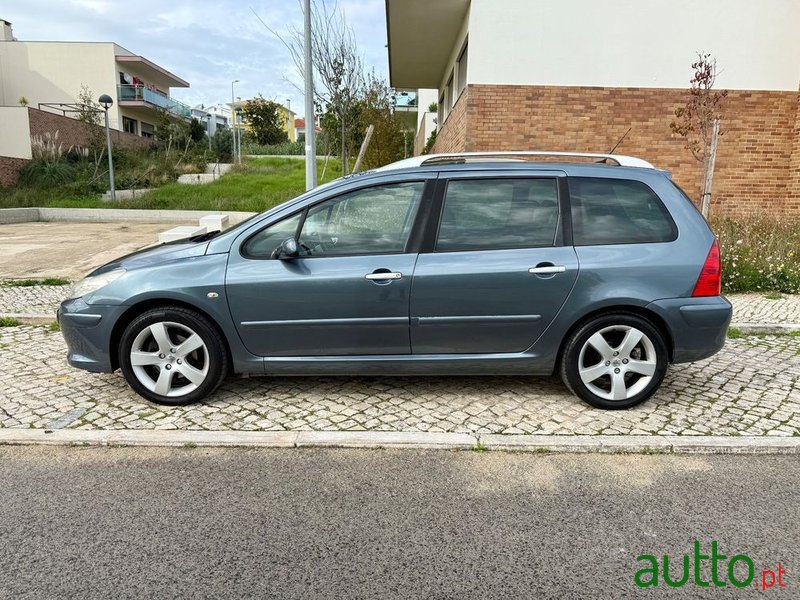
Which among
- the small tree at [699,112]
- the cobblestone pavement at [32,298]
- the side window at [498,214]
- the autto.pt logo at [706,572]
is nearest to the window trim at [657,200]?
the side window at [498,214]

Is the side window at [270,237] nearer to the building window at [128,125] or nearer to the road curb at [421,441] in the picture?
the road curb at [421,441]

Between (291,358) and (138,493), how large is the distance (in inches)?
52.0

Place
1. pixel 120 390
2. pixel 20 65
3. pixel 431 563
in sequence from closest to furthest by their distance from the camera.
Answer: pixel 431 563
pixel 120 390
pixel 20 65

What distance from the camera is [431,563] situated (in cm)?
246

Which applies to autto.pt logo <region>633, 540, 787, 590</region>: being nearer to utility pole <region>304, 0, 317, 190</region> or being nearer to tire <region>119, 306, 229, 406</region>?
tire <region>119, 306, 229, 406</region>

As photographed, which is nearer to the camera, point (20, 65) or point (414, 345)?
point (414, 345)

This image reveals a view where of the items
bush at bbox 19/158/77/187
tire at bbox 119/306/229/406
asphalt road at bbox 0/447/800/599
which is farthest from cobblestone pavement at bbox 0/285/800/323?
bush at bbox 19/158/77/187

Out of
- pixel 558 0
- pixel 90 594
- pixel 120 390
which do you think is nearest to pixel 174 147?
pixel 558 0

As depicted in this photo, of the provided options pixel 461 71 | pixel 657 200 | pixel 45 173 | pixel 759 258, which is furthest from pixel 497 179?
pixel 45 173

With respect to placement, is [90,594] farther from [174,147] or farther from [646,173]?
[174,147]

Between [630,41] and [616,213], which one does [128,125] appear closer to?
[630,41]

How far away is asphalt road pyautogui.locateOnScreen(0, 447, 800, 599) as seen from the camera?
7.70 ft

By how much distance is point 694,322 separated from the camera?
12.9 ft

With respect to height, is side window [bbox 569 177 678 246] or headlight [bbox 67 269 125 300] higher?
side window [bbox 569 177 678 246]
